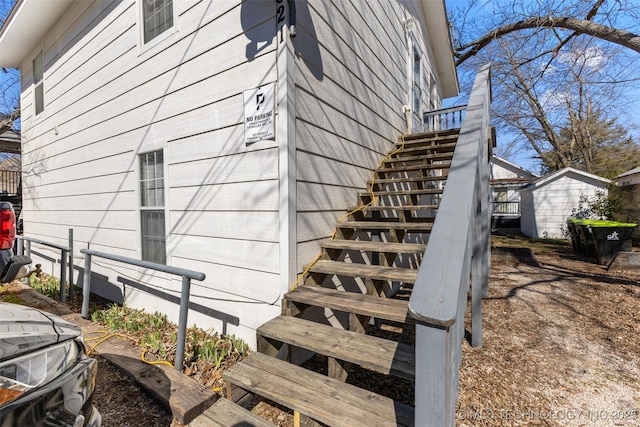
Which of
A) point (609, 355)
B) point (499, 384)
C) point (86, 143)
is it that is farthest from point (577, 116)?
point (86, 143)

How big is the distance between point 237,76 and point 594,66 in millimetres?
12482

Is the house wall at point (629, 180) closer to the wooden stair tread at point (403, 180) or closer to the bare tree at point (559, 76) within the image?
the bare tree at point (559, 76)

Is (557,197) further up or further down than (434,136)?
further down

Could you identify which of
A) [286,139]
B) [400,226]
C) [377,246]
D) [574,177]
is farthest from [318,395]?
[574,177]

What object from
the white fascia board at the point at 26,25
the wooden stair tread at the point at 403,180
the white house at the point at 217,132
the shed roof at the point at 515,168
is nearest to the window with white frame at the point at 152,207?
the white house at the point at 217,132

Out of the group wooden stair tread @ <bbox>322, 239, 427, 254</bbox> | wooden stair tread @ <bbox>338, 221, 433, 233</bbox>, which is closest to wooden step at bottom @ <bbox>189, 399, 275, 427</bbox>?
wooden stair tread @ <bbox>322, 239, 427, 254</bbox>

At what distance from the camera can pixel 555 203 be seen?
1172 centimetres

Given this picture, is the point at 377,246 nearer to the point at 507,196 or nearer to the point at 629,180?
the point at 629,180

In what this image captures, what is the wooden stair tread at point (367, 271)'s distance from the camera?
2.42 meters

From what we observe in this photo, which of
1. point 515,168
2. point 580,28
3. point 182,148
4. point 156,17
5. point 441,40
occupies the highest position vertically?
point 441,40

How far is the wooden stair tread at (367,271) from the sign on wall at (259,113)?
4.13ft

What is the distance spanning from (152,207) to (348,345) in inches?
126

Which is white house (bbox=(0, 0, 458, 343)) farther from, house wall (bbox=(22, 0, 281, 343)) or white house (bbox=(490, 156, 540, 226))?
white house (bbox=(490, 156, 540, 226))

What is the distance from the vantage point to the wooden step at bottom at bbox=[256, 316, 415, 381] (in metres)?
1.76
